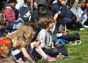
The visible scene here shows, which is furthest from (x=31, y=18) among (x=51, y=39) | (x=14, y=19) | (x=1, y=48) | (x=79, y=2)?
(x=1, y=48)

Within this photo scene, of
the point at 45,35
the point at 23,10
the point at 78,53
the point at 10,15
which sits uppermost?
the point at 23,10

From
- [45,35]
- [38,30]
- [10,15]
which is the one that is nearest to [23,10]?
[10,15]

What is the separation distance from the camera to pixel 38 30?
9.34m

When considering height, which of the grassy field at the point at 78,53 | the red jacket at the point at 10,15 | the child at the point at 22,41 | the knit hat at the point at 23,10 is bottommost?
the child at the point at 22,41

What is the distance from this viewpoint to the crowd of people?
Result: 7234 millimetres

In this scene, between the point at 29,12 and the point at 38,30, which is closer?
the point at 38,30

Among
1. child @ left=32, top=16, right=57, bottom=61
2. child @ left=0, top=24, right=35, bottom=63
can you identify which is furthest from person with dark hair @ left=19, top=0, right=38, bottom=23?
child @ left=0, top=24, right=35, bottom=63

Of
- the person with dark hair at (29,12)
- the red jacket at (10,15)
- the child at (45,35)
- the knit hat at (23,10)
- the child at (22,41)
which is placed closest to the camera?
the child at (22,41)

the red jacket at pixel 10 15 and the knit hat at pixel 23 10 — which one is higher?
the knit hat at pixel 23 10

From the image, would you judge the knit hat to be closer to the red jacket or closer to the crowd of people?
the crowd of people

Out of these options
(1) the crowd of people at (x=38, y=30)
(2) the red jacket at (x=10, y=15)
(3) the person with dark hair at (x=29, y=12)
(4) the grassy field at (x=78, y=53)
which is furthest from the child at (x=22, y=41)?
(2) the red jacket at (x=10, y=15)

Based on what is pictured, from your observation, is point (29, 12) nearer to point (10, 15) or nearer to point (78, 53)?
point (10, 15)

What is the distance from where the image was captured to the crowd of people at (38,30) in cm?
723

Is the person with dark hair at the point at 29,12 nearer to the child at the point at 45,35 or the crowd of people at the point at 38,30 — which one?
the crowd of people at the point at 38,30
